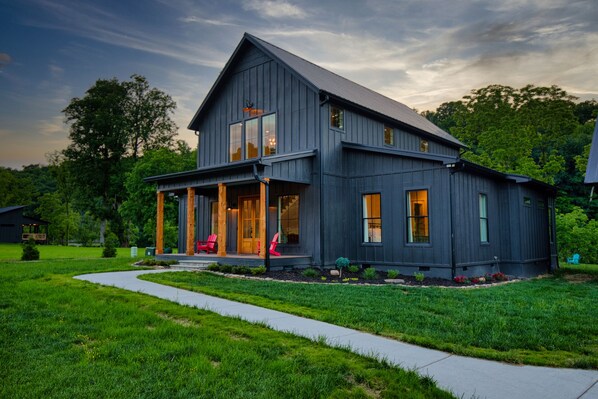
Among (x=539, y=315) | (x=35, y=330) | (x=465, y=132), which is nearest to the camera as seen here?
(x=35, y=330)

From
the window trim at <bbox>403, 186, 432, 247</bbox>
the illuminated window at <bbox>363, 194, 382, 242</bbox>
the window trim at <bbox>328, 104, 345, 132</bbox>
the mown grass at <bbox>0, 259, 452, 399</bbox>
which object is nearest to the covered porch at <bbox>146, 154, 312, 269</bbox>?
the illuminated window at <bbox>363, 194, 382, 242</bbox>

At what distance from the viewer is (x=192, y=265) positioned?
1412 centimetres

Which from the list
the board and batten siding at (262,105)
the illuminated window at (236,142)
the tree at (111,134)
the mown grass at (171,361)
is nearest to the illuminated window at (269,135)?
the board and batten siding at (262,105)

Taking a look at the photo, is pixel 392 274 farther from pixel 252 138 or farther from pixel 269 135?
pixel 252 138

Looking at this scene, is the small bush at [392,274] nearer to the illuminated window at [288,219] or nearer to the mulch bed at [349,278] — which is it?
the mulch bed at [349,278]

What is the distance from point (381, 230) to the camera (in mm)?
13414

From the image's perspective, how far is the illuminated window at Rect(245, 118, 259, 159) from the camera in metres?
16.2

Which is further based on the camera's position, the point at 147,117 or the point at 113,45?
the point at 147,117

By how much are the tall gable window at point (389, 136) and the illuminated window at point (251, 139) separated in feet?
17.4

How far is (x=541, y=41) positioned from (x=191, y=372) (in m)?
20.2

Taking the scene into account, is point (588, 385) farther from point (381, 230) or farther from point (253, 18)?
point (253, 18)

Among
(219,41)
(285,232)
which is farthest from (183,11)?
(285,232)

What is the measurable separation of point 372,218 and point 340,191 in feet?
4.81

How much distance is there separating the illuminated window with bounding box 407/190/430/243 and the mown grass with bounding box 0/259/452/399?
813 centimetres
